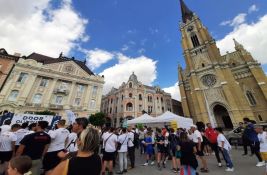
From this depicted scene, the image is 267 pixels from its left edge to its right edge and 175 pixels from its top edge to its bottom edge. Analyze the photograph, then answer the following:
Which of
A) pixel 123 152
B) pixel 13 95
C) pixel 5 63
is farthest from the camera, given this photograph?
pixel 5 63

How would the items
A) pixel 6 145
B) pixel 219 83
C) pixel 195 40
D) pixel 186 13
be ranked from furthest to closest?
1. pixel 186 13
2. pixel 195 40
3. pixel 219 83
4. pixel 6 145

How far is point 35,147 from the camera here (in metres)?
3.66

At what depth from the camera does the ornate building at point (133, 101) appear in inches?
1438

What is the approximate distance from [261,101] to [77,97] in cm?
3717

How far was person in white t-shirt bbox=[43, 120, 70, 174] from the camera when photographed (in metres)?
4.05

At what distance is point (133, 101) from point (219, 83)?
20.5 m

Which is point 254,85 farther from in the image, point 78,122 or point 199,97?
point 78,122

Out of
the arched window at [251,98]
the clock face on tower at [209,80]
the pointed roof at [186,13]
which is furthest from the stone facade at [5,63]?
the arched window at [251,98]

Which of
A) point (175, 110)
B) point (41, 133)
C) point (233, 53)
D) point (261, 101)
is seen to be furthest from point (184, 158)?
point (175, 110)

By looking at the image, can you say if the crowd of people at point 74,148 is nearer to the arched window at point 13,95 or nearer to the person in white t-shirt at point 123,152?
the person in white t-shirt at point 123,152

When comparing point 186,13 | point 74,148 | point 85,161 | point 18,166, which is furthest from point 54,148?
point 186,13

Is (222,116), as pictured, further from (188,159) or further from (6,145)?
(6,145)

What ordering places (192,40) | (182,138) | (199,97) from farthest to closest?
(192,40) → (199,97) → (182,138)

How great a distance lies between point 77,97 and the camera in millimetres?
30906
